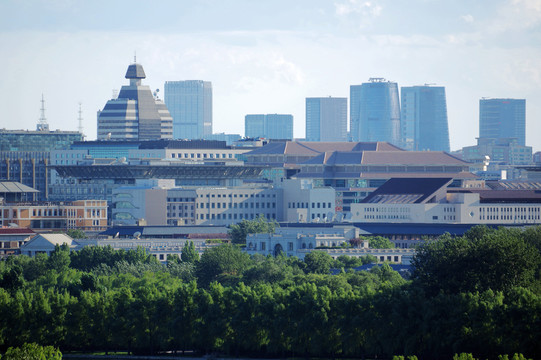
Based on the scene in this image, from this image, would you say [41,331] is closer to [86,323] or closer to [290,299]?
[86,323]

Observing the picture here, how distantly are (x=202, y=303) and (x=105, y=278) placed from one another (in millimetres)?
26051

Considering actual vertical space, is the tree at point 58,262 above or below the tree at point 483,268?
below

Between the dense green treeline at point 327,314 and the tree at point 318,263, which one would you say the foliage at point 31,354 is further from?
the tree at point 318,263

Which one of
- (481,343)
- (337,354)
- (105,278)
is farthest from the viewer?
(105,278)

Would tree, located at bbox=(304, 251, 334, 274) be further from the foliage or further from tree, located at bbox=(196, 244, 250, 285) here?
the foliage

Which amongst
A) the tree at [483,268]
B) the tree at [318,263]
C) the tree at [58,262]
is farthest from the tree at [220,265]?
the tree at [483,268]

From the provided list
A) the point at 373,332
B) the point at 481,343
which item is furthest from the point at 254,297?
the point at 481,343

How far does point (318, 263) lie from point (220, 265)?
1055 cm

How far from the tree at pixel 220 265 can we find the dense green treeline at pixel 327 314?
21789 mm

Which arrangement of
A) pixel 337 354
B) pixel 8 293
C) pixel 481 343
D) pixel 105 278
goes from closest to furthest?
1. pixel 481 343
2. pixel 337 354
3. pixel 8 293
4. pixel 105 278

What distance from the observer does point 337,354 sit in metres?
142

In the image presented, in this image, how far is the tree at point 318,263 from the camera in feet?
615

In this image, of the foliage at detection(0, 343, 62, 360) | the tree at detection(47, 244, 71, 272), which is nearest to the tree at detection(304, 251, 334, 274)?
the tree at detection(47, 244, 71, 272)

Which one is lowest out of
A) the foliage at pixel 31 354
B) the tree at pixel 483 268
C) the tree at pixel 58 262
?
the foliage at pixel 31 354
